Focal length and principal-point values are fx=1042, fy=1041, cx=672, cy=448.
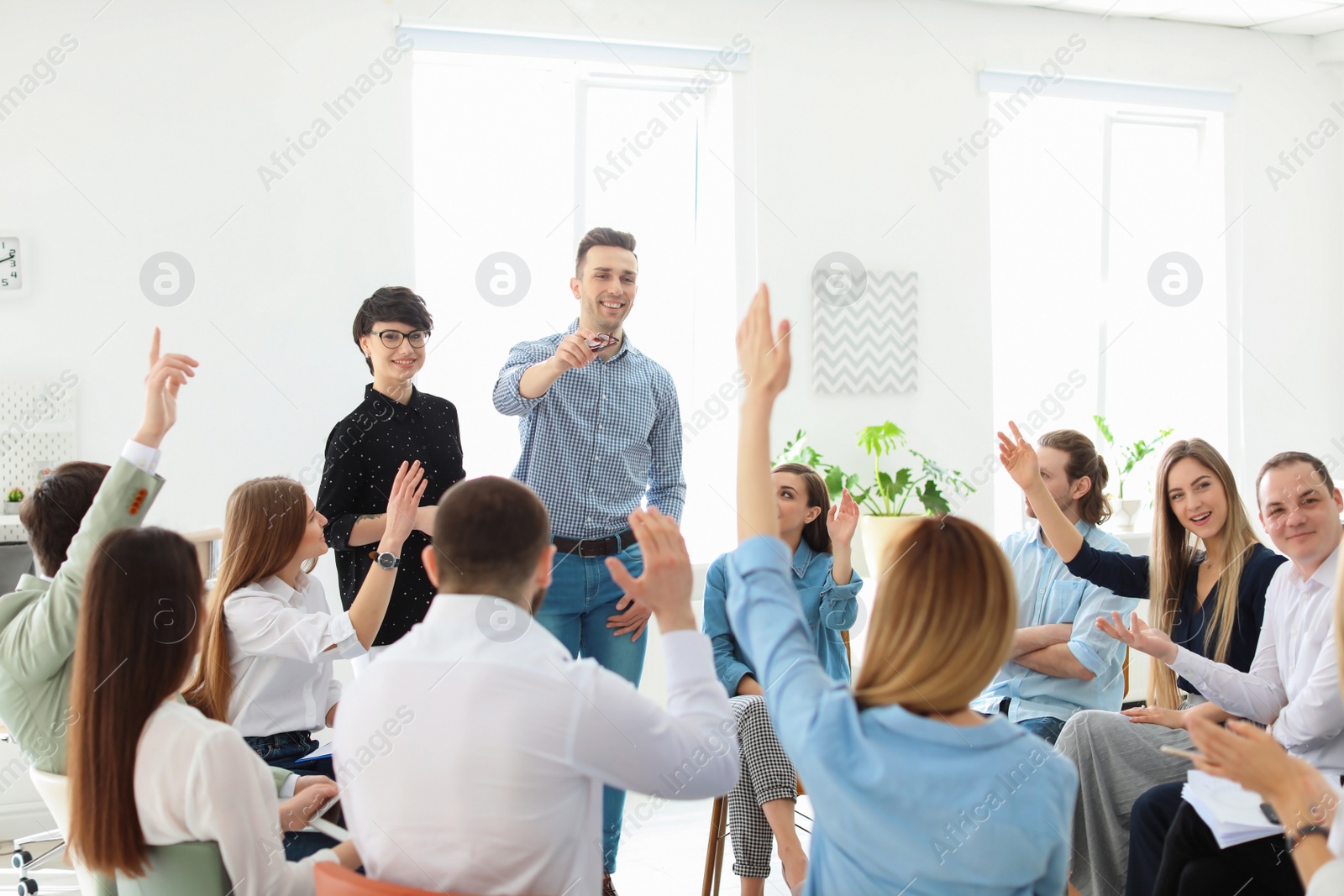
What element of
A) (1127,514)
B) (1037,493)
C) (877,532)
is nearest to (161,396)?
(1037,493)

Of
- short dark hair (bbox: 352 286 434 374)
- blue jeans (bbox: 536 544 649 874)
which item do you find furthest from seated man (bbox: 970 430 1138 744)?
short dark hair (bbox: 352 286 434 374)

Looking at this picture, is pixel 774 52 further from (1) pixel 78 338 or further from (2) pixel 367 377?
(1) pixel 78 338

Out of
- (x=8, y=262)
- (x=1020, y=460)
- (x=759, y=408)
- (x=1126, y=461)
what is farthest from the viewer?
(x=1126, y=461)

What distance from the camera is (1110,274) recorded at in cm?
541

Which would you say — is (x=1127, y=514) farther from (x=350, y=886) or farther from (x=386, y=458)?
(x=350, y=886)

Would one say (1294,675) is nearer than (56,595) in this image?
No

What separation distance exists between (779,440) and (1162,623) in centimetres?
222

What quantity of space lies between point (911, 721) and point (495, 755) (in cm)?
50

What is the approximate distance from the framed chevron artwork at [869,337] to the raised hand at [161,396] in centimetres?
325

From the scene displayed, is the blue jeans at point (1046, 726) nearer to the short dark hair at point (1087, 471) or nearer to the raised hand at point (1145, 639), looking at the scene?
the raised hand at point (1145, 639)

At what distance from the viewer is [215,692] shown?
6.42 ft

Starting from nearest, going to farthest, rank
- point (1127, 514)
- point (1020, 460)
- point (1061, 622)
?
point (1020, 460)
point (1061, 622)
point (1127, 514)

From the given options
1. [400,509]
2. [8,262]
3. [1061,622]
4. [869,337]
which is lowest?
[1061,622]

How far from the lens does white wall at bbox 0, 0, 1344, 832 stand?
373 centimetres
